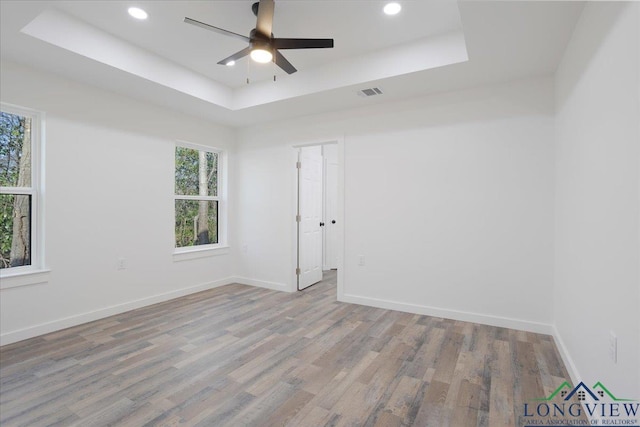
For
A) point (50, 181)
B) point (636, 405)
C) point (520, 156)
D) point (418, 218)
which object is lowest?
point (636, 405)

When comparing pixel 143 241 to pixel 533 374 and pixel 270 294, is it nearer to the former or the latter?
pixel 270 294

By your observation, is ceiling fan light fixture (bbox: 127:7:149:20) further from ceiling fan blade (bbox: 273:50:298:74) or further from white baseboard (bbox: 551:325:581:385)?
white baseboard (bbox: 551:325:581:385)

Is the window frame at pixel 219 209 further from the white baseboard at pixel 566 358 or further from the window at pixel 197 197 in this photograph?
the white baseboard at pixel 566 358

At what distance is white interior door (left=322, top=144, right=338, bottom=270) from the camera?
21.6ft

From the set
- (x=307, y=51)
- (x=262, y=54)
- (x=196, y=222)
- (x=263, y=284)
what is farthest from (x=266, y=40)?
(x=263, y=284)

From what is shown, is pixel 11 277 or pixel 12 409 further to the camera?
pixel 11 277

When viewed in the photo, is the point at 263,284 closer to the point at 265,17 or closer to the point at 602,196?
the point at 265,17

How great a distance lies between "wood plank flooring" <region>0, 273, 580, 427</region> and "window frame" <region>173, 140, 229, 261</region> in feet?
3.56

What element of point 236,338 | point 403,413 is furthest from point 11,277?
point 403,413

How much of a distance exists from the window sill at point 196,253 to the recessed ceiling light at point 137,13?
2.79m

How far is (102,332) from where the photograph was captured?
122 inches

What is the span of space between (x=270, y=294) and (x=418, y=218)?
7.73ft

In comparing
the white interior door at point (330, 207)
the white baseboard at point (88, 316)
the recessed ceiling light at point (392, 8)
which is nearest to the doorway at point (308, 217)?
the white interior door at point (330, 207)

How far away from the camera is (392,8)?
8.40ft
